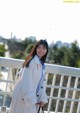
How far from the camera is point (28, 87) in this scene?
2.63 metres

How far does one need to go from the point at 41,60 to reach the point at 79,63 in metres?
18.1

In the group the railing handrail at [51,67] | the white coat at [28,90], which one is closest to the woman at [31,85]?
the white coat at [28,90]

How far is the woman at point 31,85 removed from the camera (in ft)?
8.64

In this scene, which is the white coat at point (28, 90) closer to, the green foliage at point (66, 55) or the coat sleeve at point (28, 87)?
the coat sleeve at point (28, 87)

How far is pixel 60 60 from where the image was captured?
24484 millimetres

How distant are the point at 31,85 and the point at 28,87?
0.04 metres

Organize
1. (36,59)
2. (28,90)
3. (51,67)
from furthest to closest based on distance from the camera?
1. (51,67)
2. (36,59)
3. (28,90)

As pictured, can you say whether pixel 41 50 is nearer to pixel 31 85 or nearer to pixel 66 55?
pixel 31 85

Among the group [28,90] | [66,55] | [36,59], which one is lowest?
[66,55]

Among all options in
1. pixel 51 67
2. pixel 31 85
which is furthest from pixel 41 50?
pixel 51 67

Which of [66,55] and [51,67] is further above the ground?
[51,67]

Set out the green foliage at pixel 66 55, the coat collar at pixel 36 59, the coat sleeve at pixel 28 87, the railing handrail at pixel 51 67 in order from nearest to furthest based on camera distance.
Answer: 1. the coat sleeve at pixel 28 87
2. the coat collar at pixel 36 59
3. the railing handrail at pixel 51 67
4. the green foliage at pixel 66 55

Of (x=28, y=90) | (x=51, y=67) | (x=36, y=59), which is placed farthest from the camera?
(x=51, y=67)

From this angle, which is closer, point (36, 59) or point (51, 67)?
point (36, 59)
